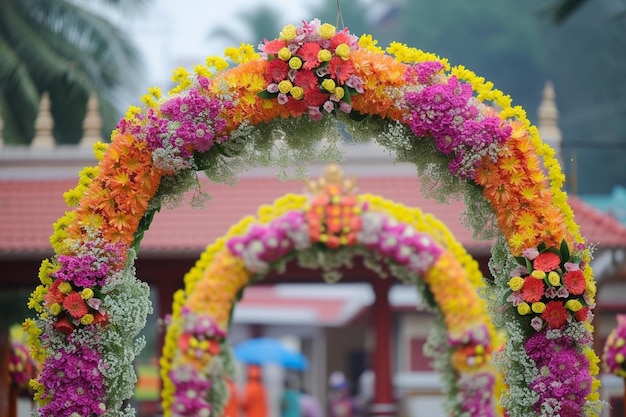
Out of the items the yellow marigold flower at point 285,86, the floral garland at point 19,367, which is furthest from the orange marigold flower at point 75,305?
the floral garland at point 19,367

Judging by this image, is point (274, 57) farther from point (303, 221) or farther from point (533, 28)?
point (533, 28)

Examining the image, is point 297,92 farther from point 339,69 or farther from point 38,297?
point 38,297

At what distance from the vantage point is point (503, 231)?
6.78m

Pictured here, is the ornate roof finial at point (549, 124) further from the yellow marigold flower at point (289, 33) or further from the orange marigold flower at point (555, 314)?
the yellow marigold flower at point (289, 33)

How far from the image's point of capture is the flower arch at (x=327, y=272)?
30.7 feet

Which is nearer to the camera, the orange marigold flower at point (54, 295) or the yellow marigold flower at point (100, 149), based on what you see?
the orange marigold flower at point (54, 295)

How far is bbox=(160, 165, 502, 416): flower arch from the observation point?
9.37 meters

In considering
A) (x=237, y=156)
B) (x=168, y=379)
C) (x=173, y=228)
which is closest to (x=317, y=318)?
(x=173, y=228)

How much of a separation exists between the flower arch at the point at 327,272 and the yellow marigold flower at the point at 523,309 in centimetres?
281

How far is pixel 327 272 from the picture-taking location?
934 centimetres

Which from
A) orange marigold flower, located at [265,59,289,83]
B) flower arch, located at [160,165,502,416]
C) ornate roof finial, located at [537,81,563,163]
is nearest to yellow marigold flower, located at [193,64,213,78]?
orange marigold flower, located at [265,59,289,83]

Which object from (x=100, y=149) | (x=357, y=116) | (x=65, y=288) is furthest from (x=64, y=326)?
(x=357, y=116)

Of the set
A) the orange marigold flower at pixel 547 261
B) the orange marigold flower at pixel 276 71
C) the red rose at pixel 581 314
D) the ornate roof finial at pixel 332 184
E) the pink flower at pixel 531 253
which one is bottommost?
the red rose at pixel 581 314

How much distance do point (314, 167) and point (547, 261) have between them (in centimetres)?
723
